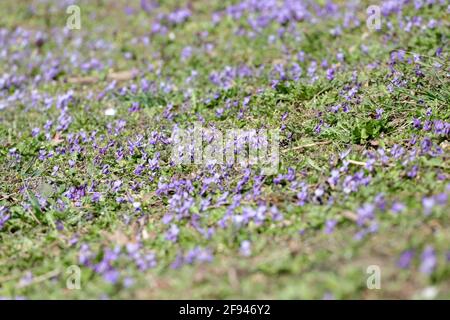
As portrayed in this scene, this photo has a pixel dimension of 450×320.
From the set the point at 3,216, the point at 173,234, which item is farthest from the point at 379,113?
the point at 3,216

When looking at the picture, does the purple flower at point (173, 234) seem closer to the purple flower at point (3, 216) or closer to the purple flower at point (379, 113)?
the purple flower at point (3, 216)

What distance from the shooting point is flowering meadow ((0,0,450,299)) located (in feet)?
11.0

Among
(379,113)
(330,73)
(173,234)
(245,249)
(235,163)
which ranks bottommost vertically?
(245,249)

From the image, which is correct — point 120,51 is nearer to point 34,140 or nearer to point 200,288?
point 34,140

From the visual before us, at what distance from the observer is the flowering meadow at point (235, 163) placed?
3.35 meters

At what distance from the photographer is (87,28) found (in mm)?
7816

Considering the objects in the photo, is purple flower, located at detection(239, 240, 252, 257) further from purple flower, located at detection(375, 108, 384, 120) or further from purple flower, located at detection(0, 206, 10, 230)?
purple flower, located at detection(0, 206, 10, 230)

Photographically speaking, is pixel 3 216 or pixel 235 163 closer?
pixel 3 216

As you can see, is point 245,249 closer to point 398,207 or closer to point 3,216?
point 398,207

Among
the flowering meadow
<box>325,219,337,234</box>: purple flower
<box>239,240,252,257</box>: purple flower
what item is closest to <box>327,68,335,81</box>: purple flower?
the flowering meadow

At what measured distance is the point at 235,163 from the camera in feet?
14.9

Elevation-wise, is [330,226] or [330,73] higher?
[330,73]
